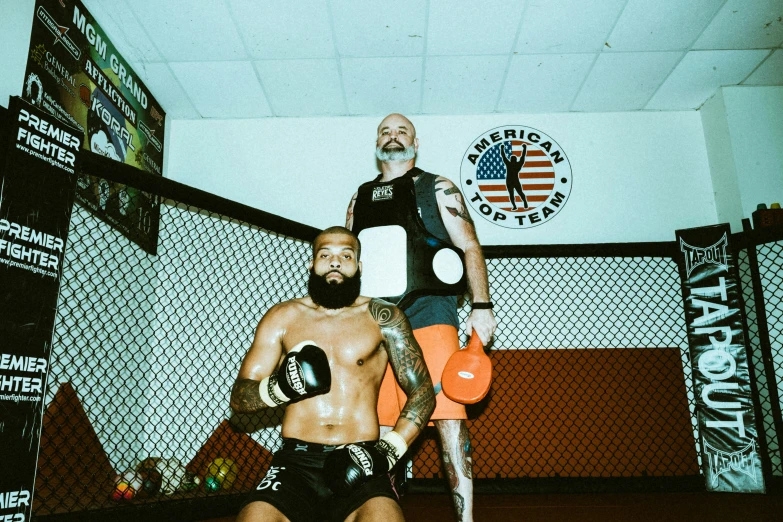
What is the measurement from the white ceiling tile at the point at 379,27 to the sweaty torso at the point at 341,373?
240 cm

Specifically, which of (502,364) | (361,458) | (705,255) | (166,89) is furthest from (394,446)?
(166,89)

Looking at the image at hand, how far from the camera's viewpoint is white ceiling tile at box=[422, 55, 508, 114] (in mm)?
4020

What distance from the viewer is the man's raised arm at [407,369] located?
1.73 meters

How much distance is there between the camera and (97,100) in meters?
3.37

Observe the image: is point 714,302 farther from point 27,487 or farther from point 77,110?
point 77,110

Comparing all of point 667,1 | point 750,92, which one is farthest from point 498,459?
point 750,92

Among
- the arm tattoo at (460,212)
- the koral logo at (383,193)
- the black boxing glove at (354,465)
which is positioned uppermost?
the koral logo at (383,193)

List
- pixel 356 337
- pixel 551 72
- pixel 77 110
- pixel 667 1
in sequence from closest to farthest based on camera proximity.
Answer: pixel 356 337 < pixel 77 110 < pixel 667 1 < pixel 551 72

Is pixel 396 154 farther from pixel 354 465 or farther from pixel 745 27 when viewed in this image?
pixel 745 27

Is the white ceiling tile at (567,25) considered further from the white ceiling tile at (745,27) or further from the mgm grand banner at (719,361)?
the mgm grand banner at (719,361)

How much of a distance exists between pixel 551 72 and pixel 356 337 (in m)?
3.21

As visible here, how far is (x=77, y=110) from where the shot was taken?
3.12 meters

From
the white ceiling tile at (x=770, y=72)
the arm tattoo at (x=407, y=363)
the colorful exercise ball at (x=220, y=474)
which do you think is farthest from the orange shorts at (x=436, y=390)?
the white ceiling tile at (x=770, y=72)

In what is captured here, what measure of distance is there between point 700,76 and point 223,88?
389 cm
